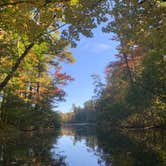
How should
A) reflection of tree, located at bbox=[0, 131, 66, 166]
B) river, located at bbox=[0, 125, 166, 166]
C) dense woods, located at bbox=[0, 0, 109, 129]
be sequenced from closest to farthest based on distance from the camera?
dense woods, located at bbox=[0, 0, 109, 129]
river, located at bbox=[0, 125, 166, 166]
reflection of tree, located at bbox=[0, 131, 66, 166]

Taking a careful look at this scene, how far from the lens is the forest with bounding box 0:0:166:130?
311 inches

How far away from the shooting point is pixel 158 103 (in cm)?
2873

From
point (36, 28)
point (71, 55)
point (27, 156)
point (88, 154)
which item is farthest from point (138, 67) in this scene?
point (36, 28)

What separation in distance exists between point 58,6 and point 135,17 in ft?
6.90

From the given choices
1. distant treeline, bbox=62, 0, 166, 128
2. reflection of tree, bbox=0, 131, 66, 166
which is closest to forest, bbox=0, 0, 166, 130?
distant treeline, bbox=62, 0, 166, 128

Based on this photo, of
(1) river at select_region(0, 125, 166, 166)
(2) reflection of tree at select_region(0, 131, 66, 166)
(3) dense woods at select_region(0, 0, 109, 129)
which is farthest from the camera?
(2) reflection of tree at select_region(0, 131, 66, 166)

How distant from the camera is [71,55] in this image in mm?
23797

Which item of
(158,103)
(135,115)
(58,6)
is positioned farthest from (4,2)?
(135,115)

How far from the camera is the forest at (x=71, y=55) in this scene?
311 inches

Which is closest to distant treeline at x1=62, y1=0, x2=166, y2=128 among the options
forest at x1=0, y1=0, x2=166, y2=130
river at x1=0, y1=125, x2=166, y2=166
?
forest at x1=0, y1=0, x2=166, y2=130

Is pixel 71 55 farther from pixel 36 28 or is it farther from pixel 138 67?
pixel 36 28

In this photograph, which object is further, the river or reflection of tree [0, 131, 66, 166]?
reflection of tree [0, 131, 66, 166]

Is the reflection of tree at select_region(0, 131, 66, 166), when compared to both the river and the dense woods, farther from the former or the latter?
the dense woods

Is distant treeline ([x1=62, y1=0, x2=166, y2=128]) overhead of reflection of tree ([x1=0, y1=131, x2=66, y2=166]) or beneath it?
overhead
